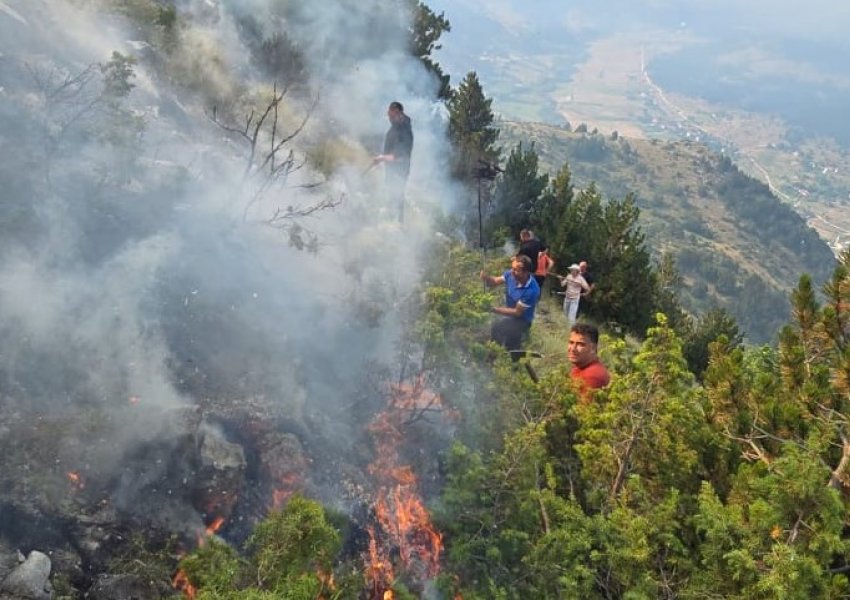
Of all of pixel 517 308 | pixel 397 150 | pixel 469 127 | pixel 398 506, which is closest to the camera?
pixel 398 506

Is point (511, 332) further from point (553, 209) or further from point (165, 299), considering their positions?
point (553, 209)

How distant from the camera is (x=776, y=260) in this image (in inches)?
3666

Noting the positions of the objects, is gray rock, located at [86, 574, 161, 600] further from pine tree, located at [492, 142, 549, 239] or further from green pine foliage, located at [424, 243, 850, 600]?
pine tree, located at [492, 142, 549, 239]

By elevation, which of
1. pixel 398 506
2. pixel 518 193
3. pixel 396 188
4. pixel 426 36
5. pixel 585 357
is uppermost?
pixel 426 36

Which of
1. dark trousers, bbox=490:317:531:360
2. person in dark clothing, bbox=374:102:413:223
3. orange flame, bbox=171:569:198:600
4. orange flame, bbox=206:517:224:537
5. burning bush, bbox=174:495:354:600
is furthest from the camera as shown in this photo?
person in dark clothing, bbox=374:102:413:223


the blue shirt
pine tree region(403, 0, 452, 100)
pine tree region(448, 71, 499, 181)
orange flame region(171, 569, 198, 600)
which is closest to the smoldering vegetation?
orange flame region(171, 569, 198, 600)

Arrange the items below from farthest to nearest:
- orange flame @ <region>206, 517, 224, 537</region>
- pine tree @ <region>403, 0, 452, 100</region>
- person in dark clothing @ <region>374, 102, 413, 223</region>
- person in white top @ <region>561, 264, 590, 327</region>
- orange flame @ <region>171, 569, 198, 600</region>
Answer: pine tree @ <region>403, 0, 452, 100</region>
person in white top @ <region>561, 264, 590, 327</region>
person in dark clothing @ <region>374, 102, 413, 223</region>
orange flame @ <region>206, 517, 224, 537</region>
orange flame @ <region>171, 569, 198, 600</region>

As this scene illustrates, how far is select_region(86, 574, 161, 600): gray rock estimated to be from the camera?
4.61 metres

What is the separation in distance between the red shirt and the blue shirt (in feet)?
4.34

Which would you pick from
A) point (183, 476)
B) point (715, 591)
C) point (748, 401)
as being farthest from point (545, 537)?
point (183, 476)

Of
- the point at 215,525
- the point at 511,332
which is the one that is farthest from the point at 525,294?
the point at 215,525

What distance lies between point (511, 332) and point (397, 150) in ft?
14.2

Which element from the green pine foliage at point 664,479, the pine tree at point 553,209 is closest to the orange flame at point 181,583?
the green pine foliage at point 664,479

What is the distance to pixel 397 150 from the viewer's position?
1070 centimetres
